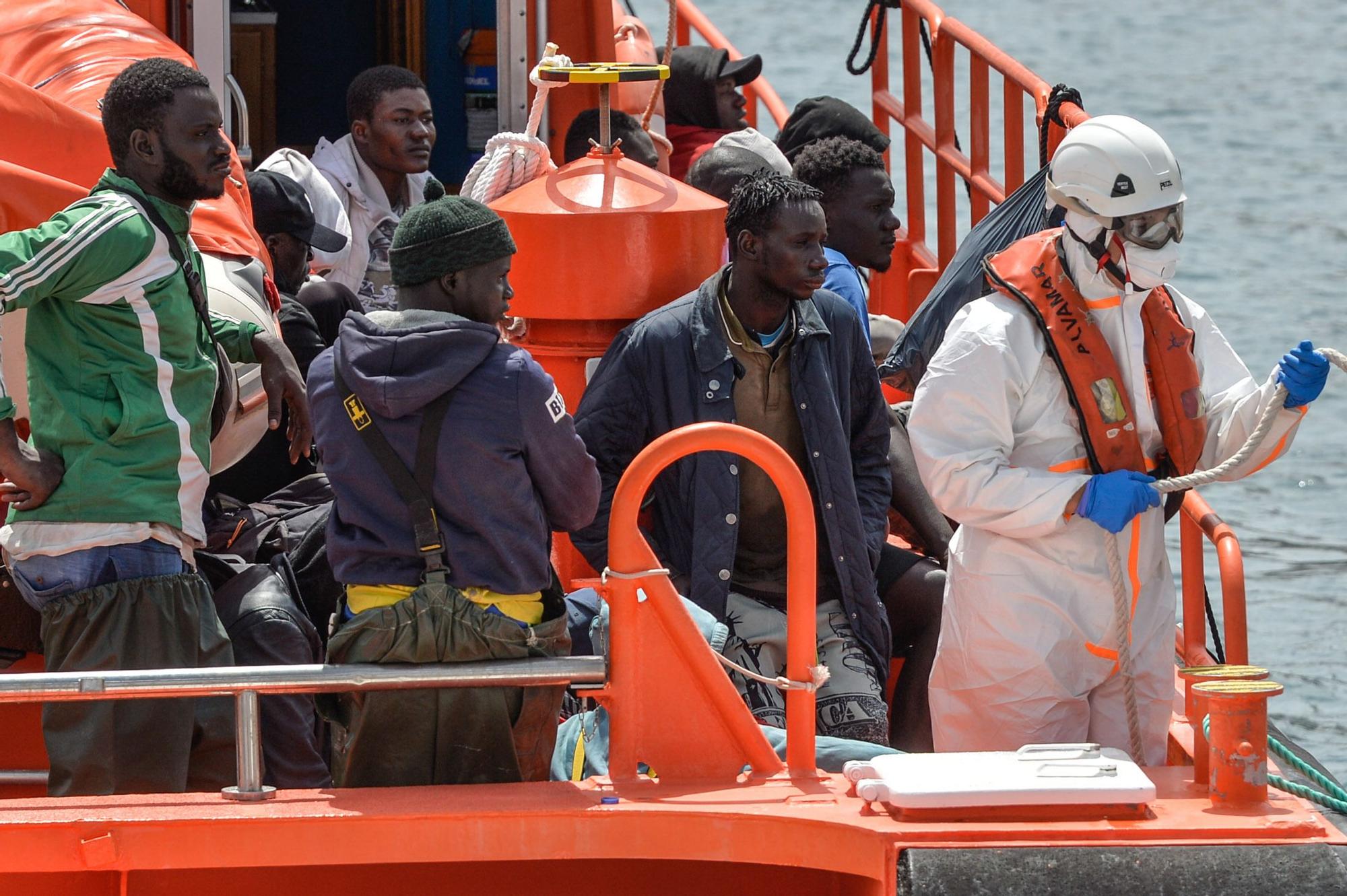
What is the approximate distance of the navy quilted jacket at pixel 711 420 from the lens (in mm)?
4289

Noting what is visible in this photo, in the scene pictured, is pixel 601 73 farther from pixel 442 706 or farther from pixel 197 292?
pixel 442 706

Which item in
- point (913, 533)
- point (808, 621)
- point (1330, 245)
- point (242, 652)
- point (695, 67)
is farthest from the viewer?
point (1330, 245)

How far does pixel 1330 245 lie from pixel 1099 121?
62.6ft

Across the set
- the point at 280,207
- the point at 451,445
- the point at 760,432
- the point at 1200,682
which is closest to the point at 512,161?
the point at 280,207

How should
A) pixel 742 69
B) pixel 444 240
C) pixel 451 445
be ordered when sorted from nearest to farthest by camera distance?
pixel 451 445 → pixel 444 240 → pixel 742 69

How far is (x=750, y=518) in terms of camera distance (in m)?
4.38

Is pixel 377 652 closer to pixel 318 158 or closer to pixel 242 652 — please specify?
pixel 242 652

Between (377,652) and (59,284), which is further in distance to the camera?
(59,284)

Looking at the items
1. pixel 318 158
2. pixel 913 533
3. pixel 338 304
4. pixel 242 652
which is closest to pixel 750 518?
pixel 913 533

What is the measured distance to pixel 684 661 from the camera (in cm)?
330

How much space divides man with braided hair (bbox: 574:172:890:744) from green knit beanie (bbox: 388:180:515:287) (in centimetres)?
100

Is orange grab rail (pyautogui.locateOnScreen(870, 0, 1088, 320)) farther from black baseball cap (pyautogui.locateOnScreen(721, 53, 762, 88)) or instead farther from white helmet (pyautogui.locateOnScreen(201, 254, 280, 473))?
white helmet (pyautogui.locateOnScreen(201, 254, 280, 473))

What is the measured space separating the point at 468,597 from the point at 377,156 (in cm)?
308

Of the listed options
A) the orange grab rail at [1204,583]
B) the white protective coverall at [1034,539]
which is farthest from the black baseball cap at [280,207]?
the orange grab rail at [1204,583]
